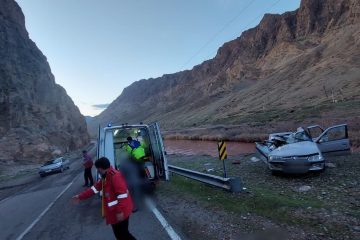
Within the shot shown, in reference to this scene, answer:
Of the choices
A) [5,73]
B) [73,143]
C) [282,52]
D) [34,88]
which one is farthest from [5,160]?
[282,52]

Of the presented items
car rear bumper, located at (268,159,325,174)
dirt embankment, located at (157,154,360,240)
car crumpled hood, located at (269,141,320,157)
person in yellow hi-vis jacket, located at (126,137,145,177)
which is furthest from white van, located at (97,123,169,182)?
car crumpled hood, located at (269,141,320,157)

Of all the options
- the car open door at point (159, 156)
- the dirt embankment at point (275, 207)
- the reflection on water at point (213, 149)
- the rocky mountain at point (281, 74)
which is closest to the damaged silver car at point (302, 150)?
the dirt embankment at point (275, 207)

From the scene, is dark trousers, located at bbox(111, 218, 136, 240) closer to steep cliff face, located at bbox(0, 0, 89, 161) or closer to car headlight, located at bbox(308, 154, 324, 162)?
car headlight, located at bbox(308, 154, 324, 162)

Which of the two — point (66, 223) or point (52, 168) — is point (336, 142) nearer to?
point (66, 223)

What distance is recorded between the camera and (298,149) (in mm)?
10883

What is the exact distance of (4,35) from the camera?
5078 cm

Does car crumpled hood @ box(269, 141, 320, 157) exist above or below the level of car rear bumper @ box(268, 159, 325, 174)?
above

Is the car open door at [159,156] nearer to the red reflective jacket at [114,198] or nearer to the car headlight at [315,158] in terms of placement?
→ the car headlight at [315,158]

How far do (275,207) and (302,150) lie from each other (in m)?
Result: 3.59

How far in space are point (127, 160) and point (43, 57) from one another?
63.9m

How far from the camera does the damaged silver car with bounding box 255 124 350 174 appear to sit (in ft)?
33.9

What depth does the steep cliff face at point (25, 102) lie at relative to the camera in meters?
40.8

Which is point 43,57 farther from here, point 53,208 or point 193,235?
point 193,235

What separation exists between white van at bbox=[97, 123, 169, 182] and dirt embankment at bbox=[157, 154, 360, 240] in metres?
0.83
